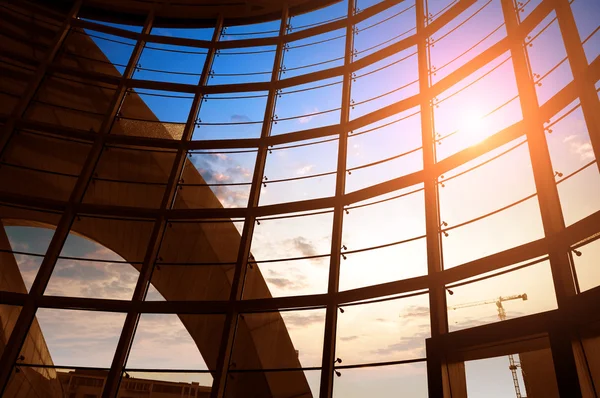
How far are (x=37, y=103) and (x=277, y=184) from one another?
5.67m

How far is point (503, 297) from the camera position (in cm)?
595

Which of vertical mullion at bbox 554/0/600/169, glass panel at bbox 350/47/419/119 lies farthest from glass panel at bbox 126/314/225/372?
vertical mullion at bbox 554/0/600/169

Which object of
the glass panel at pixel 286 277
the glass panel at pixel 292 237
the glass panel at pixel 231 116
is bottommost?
the glass panel at pixel 286 277

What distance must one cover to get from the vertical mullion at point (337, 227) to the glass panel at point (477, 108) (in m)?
1.82

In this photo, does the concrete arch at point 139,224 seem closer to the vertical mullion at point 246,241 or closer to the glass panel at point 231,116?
the vertical mullion at point 246,241

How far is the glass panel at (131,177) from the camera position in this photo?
32.6ft

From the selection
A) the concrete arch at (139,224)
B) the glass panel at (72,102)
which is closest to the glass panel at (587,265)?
the concrete arch at (139,224)

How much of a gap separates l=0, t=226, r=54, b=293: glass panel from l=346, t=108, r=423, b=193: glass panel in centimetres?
580

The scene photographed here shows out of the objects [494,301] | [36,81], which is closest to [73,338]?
[36,81]

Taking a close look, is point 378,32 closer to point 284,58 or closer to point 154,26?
point 284,58

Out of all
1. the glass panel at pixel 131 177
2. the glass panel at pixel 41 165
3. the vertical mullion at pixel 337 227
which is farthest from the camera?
the glass panel at pixel 131 177

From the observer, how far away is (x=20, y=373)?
7.70 metres

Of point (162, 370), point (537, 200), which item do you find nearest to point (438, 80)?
point (537, 200)

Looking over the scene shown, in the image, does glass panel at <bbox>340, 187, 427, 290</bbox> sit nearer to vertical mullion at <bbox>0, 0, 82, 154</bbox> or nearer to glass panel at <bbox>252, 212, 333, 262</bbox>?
glass panel at <bbox>252, 212, 333, 262</bbox>
